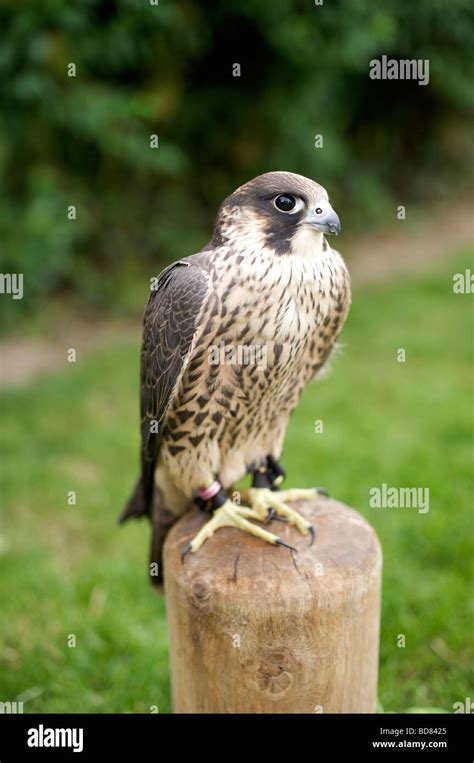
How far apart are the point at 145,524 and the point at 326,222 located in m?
2.73

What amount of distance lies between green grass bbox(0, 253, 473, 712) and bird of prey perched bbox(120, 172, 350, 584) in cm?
109

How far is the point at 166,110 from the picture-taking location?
6605mm

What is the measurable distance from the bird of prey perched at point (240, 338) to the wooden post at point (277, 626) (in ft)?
0.42

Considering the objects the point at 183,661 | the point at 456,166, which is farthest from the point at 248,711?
the point at 456,166

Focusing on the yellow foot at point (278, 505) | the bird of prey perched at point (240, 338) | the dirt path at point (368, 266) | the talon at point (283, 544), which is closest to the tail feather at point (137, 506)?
the bird of prey perched at point (240, 338)

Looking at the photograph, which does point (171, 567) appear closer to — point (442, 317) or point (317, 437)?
point (317, 437)

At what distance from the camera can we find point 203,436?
2393mm

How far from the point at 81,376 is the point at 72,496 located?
157 cm

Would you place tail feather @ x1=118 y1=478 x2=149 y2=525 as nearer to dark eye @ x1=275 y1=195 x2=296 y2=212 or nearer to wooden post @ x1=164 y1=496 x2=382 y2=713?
wooden post @ x1=164 y1=496 x2=382 y2=713

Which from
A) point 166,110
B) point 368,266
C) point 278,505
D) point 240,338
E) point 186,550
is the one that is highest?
point 166,110

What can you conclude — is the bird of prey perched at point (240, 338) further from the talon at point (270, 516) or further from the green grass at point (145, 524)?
the green grass at point (145, 524)

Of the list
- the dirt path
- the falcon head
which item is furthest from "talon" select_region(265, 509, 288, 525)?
the dirt path

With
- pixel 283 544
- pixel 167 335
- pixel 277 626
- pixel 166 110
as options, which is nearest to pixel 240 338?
pixel 167 335

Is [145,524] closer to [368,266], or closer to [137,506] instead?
[137,506]
